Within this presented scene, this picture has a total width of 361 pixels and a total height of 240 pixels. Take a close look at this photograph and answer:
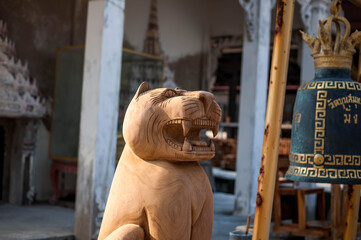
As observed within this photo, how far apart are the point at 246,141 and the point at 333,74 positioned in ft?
15.8

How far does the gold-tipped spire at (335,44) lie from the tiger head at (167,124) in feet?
3.03

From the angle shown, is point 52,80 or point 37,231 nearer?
point 37,231

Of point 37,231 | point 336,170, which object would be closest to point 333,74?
point 336,170

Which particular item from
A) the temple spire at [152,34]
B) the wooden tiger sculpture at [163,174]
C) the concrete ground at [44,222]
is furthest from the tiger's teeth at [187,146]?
the temple spire at [152,34]

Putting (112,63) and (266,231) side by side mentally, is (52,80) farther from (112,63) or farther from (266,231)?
(266,231)

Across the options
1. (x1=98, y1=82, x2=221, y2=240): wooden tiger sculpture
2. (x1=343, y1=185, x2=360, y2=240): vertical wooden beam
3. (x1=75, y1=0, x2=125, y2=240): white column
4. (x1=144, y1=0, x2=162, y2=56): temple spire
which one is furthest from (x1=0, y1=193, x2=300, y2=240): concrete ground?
(x1=144, y1=0, x2=162, y2=56): temple spire

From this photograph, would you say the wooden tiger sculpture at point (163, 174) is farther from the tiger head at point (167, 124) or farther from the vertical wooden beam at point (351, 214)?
the vertical wooden beam at point (351, 214)

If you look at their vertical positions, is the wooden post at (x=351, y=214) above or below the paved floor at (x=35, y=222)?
above

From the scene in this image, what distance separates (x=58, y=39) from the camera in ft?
26.2

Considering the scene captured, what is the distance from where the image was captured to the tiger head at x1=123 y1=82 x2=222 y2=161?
2193mm

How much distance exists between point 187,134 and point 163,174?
0.27 meters

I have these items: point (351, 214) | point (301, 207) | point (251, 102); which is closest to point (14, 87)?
point (251, 102)

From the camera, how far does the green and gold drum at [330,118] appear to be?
8.82 feet

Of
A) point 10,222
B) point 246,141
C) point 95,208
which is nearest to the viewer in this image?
point 95,208
